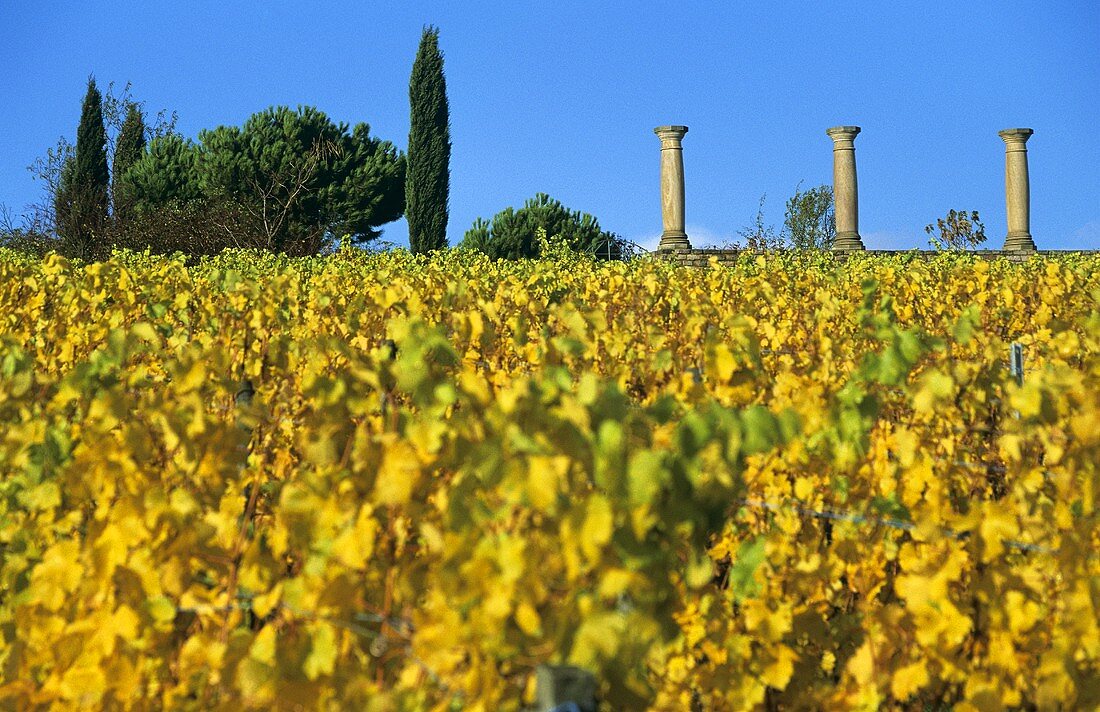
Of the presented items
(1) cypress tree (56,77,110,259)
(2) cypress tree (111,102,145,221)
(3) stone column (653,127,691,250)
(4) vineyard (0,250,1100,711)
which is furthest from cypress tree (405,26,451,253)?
(4) vineyard (0,250,1100,711)

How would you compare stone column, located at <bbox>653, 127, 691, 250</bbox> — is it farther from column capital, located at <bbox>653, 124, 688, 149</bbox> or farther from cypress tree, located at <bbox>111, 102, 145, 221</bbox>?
cypress tree, located at <bbox>111, 102, 145, 221</bbox>

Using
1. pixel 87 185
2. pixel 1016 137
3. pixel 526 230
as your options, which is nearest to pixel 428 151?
pixel 526 230

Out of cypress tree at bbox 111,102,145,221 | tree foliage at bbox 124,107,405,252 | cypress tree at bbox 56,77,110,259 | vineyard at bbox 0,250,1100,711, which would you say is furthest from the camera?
cypress tree at bbox 111,102,145,221

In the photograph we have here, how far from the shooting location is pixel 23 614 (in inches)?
82.5

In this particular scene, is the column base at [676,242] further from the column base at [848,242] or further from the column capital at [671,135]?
the column base at [848,242]

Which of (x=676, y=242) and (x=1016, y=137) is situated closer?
→ (x=676, y=242)

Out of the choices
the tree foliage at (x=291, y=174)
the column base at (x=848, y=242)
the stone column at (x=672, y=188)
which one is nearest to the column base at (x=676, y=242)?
the stone column at (x=672, y=188)

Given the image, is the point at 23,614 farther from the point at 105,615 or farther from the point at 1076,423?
the point at 1076,423

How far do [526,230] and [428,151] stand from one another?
3.29 m

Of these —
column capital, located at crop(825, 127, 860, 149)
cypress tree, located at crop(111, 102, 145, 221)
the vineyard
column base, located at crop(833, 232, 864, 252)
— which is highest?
cypress tree, located at crop(111, 102, 145, 221)

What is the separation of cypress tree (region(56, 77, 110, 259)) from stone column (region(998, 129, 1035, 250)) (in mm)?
23649

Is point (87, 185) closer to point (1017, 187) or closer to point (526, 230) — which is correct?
point (526, 230)

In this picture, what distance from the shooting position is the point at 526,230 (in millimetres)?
29219

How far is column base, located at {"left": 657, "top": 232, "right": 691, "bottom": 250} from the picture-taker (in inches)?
937
